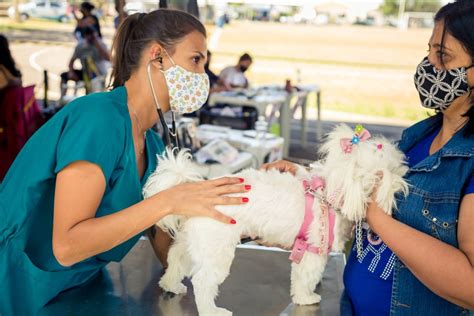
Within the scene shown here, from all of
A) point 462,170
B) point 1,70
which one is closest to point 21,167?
point 462,170

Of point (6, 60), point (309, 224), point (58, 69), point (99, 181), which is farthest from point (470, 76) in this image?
point (58, 69)

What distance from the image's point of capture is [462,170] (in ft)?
4.80

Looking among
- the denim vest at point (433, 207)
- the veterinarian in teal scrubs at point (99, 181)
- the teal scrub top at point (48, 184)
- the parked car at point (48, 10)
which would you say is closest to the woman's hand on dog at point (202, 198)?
the veterinarian in teal scrubs at point (99, 181)

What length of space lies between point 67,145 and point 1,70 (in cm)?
339

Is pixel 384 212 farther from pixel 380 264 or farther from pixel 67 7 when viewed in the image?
pixel 67 7

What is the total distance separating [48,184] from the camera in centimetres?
164

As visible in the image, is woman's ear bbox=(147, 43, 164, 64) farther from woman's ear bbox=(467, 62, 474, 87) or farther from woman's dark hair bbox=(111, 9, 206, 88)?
woman's ear bbox=(467, 62, 474, 87)

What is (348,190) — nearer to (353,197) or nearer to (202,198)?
(353,197)

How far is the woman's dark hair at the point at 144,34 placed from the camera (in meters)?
1.81

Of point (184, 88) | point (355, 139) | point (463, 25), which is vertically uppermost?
point (463, 25)

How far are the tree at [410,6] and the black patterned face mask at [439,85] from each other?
45.8 m

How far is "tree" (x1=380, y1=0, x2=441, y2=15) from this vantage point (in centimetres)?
4475

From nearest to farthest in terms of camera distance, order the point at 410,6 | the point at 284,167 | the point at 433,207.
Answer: the point at 433,207 < the point at 284,167 < the point at 410,6

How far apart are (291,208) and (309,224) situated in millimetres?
81
